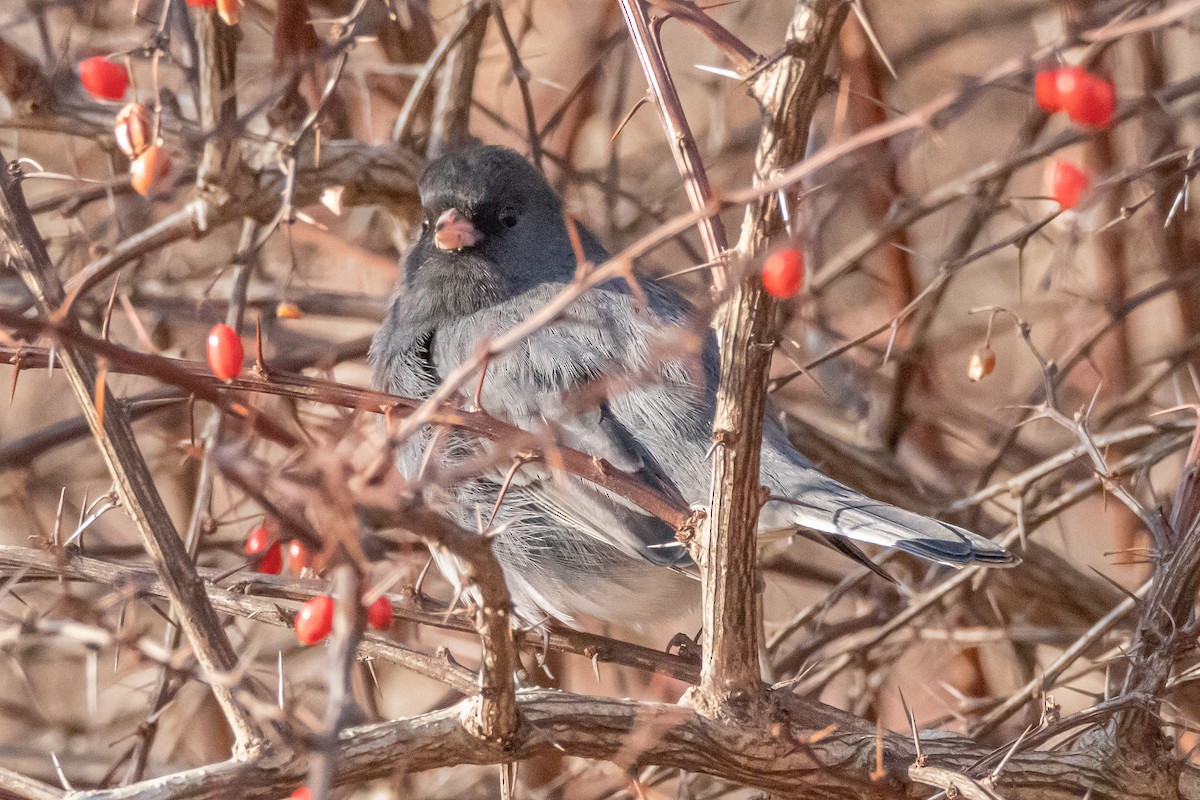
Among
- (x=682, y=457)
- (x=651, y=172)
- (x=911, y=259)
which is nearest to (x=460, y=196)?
(x=682, y=457)

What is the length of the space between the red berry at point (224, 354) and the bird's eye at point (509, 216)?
1.78 m

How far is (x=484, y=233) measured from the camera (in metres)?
3.80

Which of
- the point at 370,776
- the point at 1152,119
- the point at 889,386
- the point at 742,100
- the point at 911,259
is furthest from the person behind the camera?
the point at 742,100

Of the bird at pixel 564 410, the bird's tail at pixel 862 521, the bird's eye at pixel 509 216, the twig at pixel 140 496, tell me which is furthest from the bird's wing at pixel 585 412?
the twig at pixel 140 496

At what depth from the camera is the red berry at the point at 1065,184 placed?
226cm

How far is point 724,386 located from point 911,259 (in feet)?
10.6

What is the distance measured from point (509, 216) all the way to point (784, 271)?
2.13 meters

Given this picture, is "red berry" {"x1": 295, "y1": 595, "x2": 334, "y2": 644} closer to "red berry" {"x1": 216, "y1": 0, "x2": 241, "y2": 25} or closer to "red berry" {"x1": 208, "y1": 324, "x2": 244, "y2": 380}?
"red berry" {"x1": 208, "y1": 324, "x2": 244, "y2": 380}

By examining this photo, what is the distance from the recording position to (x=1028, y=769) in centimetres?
252

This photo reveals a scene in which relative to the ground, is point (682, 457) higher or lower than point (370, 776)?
higher

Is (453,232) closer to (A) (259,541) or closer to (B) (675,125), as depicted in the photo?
(A) (259,541)

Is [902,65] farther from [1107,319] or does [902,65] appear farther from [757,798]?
[757,798]

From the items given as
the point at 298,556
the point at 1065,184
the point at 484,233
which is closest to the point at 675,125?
the point at 1065,184

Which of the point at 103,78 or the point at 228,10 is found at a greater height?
the point at 228,10
